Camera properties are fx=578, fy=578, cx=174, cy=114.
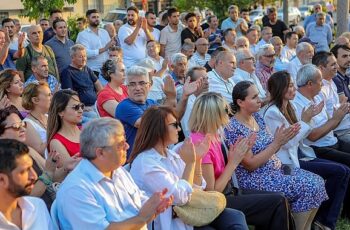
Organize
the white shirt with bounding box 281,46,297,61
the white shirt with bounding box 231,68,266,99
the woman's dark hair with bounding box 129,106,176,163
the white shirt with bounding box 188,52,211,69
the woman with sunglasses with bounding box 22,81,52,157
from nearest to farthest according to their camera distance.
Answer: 1. the woman's dark hair with bounding box 129,106,176,163
2. the woman with sunglasses with bounding box 22,81,52,157
3. the white shirt with bounding box 231,68,266,99
4. the white shirt with bounding box 188,52,211,69
5. the white shirt with bounding box 281,46,297,61

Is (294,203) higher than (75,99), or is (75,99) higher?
(75,99)

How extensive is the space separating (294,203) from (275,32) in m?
9.50

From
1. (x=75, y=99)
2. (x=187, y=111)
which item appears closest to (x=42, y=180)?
(x=75, y=99)

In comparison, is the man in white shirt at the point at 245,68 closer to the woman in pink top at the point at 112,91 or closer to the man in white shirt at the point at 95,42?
the woman in pink top at the point at 112,91

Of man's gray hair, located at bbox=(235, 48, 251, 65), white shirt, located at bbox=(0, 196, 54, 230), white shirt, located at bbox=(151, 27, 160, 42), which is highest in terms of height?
man's gray hair, located at bbox=(235, 48, 251, 65)

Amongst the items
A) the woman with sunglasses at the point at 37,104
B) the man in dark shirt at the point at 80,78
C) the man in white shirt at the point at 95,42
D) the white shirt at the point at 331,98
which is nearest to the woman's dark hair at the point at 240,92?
the woman with sunglasses at the point at 37,104

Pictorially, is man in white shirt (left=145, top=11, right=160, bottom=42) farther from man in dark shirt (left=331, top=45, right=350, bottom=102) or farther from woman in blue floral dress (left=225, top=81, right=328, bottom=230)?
woman in blue floral dress (left=225, top=81, right=328, bottom=230)

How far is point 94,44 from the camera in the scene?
32.2 feet

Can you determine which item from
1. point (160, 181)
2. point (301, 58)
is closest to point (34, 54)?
point (301, 58)

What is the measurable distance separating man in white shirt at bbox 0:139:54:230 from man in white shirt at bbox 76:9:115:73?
6276 mm

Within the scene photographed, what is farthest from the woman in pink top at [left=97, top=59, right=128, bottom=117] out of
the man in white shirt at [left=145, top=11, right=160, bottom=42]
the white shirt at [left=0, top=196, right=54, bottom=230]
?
the man in white shirt at [left=145, top=11, right=160, bottom=42]

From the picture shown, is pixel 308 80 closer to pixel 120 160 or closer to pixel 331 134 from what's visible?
pixel 331 134

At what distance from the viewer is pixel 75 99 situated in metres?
4.78

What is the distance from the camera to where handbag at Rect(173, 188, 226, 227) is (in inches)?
160
